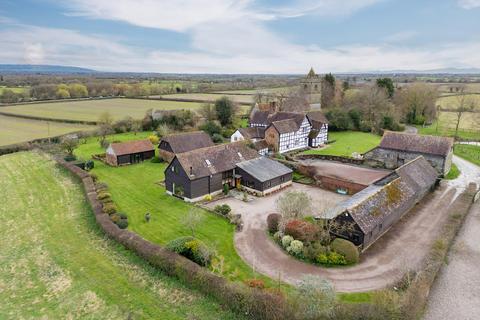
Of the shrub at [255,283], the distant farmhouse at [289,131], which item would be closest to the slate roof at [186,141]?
the distant farmhouse at [289,131]

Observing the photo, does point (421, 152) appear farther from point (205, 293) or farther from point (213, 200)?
point (205, 293)

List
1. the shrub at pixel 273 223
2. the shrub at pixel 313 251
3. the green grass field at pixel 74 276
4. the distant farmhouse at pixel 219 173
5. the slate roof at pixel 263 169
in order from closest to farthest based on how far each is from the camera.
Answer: the green grass field at pixel 74 276
the shrub at pixel 313 251
the shrub at pixel 273 223
the distant farmhouse at pixel 219 173
the slate roof at pixel 263 169

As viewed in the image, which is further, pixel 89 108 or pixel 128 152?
pixel 89 108

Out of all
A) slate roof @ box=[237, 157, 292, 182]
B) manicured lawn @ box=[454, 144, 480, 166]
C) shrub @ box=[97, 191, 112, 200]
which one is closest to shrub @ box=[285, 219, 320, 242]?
slate roof @ box=[237, 157, 292, 182]

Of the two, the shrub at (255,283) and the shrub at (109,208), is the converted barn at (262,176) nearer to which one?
the shrub at (109,208)

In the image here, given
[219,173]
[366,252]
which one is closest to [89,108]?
[219,173]

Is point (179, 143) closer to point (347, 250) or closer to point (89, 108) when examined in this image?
point (347, 250)

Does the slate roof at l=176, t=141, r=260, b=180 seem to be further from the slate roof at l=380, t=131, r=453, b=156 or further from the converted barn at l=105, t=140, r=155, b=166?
Result: the slate roof at l=380, t=131, r=453, b=156
